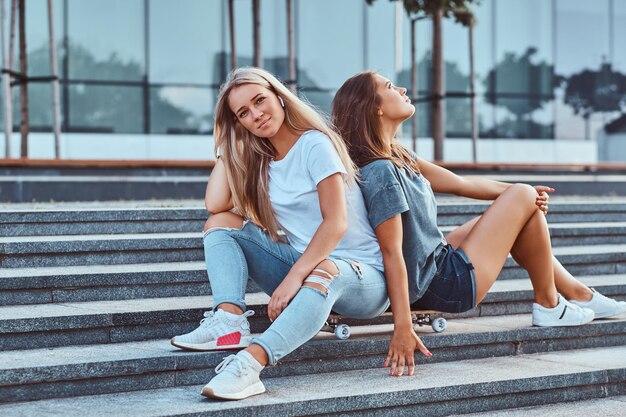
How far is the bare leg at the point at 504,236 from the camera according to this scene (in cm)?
423

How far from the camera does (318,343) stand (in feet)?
13.2

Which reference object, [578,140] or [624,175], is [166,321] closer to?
[624,175]

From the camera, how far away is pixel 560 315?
4.61 meters

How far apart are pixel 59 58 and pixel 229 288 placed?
445 inches

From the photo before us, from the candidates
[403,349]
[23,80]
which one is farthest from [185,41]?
[403,349]

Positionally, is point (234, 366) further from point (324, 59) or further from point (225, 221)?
point (324, 59)

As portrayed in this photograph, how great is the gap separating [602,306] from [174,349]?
87.0 inches

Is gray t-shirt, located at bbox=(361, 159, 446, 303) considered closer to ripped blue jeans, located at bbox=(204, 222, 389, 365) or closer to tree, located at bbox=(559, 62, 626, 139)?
ripped blue jeans, located at bbox=(204, 222, 389, 365)

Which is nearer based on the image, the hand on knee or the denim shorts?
the hand on knee

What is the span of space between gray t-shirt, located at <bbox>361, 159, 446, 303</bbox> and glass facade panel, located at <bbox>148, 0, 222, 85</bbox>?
11.1m

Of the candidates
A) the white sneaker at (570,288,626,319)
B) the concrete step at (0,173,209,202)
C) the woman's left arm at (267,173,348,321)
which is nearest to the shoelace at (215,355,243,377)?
the woman's left arm at (267,173,348,321)

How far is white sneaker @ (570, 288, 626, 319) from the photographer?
480 centimetres

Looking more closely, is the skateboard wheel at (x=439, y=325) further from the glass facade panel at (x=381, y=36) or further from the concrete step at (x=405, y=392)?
the glass facade panel at (x=381, y=36)

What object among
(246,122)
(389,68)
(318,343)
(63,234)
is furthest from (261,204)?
(389,68)
